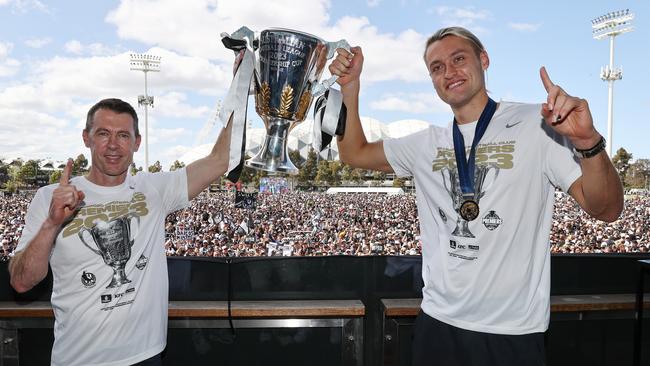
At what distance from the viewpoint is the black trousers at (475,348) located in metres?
1.43

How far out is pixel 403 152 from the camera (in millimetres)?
1764

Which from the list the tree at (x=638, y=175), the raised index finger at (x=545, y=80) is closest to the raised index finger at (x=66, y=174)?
the raised index finger at (x=545, y=80)

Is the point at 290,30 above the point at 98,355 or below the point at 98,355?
above

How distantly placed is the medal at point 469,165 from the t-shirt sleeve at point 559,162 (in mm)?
188

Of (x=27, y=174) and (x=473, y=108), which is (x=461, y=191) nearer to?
(x=473, y=108)

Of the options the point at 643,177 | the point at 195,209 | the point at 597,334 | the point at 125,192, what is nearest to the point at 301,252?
the point at 597,334

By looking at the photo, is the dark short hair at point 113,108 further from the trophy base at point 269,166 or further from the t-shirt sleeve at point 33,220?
the trophy base at point 269,166

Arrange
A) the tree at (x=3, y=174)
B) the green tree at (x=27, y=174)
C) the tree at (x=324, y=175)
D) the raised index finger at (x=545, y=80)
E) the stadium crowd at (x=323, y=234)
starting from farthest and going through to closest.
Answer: the tree at (x=324, y=175), the tree at (x=3, y=174), the green tree at (x=27, y=174), the stadium crowd at (x=323, y=234), the raised index finger at (x=545, y=80)

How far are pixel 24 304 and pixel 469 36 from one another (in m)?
2.89

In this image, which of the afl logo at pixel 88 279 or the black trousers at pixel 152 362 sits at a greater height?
the afl logo at pixel 88 279

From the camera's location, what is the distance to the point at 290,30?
5.28 ft

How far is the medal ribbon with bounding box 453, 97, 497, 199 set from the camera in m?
1.46

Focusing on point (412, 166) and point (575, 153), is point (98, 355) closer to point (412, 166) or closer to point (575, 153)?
point (412, 166)

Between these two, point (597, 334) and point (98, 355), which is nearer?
point (98, 355)
